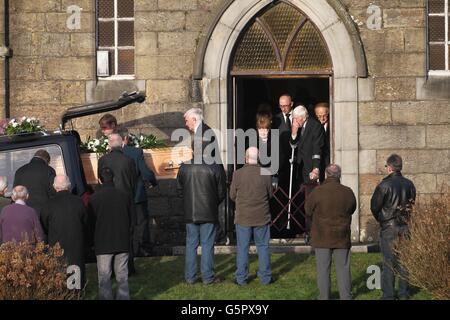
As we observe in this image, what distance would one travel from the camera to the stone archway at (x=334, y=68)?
66.8 feet

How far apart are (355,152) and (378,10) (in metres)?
2.28

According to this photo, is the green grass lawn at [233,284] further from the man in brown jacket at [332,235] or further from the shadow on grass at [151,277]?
the man in brown jacket at [332,235]

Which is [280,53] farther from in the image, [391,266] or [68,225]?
[68,225]

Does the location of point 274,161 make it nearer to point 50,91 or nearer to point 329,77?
point 329,77

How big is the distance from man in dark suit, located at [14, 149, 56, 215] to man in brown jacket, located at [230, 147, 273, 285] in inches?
97.7

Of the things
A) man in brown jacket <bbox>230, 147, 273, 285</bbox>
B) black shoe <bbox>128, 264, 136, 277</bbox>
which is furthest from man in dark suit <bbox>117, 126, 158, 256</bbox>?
man in brown jacket <bbox>230, 147, 273, 285</bbox>

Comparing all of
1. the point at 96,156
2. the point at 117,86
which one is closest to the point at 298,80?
the point at 117,86

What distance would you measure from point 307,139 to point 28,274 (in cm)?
687

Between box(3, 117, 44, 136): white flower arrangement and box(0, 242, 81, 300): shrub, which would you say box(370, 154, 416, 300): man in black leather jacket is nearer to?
box(0, 242, 81, 300): shrub

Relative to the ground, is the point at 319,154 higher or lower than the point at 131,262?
higher

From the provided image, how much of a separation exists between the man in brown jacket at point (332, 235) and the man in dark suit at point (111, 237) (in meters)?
2.29

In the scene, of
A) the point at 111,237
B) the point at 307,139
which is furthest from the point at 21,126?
the point at 307,139

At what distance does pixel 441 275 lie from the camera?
14.9m

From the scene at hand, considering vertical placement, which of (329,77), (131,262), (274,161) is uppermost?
(329,77)
